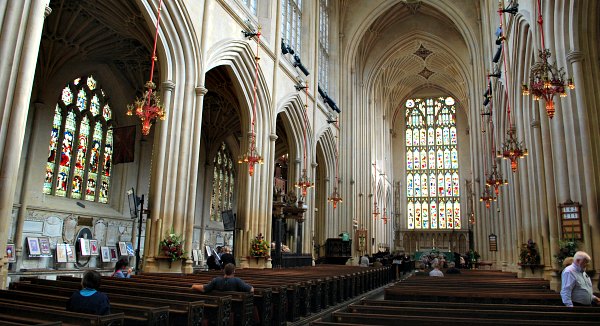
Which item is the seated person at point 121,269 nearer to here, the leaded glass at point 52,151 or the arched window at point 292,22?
the leaded glass at point 52,151

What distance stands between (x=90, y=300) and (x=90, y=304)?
0.11 ft

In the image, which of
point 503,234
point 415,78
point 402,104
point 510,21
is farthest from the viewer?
point 402,104

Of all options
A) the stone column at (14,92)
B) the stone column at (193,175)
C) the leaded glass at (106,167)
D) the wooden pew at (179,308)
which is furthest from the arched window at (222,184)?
the wooden pew at (179,308)

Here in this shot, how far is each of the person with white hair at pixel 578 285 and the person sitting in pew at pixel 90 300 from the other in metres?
4.55

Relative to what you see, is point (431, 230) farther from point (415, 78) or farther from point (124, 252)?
point (124, 252)

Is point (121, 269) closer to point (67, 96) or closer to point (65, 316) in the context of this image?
point (65, 316)

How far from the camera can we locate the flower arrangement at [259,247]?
14344 mm

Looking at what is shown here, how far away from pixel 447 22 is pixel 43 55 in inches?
946

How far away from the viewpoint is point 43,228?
13.5 metres

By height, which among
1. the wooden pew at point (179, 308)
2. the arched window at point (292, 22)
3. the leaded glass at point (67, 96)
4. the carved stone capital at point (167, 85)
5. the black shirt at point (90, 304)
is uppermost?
the arched window at point (292, 22)

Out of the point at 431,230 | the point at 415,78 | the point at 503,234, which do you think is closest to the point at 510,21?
the point at 503,234

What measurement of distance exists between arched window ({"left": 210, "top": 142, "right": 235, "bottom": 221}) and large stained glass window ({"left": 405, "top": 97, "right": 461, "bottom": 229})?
23.1m

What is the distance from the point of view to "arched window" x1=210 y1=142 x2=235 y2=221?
75.0ft

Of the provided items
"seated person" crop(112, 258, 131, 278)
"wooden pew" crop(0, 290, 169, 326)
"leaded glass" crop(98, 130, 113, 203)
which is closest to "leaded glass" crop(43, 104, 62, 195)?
"leaded glass" crop(98, 130, 113, 203)
